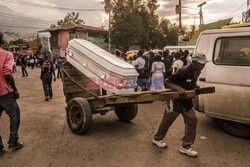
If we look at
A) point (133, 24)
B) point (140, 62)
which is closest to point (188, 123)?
point (140, 62)

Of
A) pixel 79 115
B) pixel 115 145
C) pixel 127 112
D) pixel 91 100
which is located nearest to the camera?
pixel 115 145

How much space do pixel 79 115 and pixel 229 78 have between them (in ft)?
10.8

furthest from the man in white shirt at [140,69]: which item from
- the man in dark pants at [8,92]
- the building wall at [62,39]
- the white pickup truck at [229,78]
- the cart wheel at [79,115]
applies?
the building wall at [62,39]

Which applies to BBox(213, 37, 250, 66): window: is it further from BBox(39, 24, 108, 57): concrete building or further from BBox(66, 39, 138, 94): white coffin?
BBox(39, 24, 108, 57): concrete building

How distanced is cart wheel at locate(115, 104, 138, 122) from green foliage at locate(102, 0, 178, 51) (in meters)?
26.9

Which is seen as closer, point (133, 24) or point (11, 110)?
point (11, 110)

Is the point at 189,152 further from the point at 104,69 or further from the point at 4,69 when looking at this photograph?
the point at 4,69

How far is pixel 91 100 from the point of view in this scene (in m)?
4.81

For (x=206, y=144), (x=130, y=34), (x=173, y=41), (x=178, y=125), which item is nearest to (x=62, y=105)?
(x=178, y=125)

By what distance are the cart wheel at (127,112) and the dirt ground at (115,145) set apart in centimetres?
16

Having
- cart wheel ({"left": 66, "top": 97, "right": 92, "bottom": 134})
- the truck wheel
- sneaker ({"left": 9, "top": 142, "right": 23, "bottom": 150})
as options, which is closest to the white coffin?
cart wheel ({"left": 66, "top": 97, "right": 92, "bottom": 134})

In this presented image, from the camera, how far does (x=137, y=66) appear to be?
9.04m

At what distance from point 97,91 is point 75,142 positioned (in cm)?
176

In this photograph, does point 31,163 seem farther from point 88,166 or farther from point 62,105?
point 62,105
